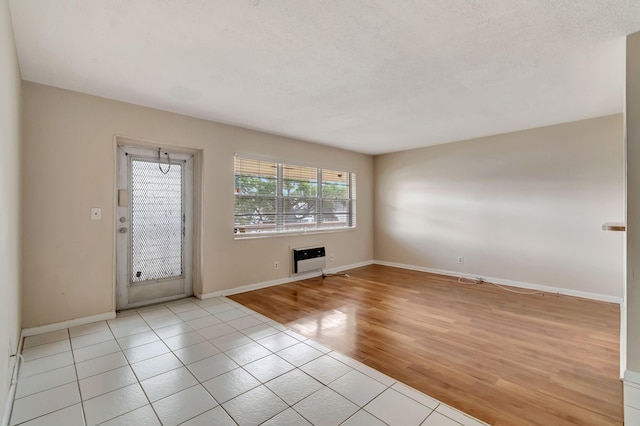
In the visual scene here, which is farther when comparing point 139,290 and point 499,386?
point 139,290

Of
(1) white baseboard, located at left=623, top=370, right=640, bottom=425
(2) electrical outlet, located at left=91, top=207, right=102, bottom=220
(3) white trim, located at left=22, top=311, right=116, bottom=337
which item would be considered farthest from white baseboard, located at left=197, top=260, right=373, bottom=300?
(1) white baseboard, located at left=623, top=370, right=640, bottom=425

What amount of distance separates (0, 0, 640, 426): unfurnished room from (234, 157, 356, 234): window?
50mm

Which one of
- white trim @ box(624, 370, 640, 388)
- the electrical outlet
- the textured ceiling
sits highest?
the textured ceiling

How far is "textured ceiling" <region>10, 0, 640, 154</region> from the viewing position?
186 cm

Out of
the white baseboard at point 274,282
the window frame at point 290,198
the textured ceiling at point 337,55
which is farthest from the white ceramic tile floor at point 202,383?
the textured ceiling at point 337,55

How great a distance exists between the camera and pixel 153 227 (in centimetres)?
381

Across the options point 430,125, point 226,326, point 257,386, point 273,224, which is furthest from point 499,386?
point 273,224

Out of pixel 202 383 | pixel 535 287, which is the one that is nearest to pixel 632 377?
pixel 535 287

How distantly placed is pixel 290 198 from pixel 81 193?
2.92 metres

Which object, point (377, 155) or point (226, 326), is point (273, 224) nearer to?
point (226, 326)

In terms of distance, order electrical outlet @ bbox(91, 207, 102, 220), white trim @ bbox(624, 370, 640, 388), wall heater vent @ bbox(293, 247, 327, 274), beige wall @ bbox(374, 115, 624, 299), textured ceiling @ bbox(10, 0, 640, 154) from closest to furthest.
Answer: textured ceiling @ bbox(10, 0, 640, 154), white trim @ bbox(624, 370, 640, 388), electrical outlet @ bbox(91, 207, 102, 220), beige wall @ bbox(374, 115, 624, 299), wall heater vent @ bbox(293, 247, 327, 274)

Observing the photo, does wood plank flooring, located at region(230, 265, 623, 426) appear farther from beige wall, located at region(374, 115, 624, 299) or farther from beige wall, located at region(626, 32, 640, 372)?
beige wall, located at region(374, 115, 624, 299)

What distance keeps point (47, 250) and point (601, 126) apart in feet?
22.4

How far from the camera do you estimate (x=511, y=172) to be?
188 inches
